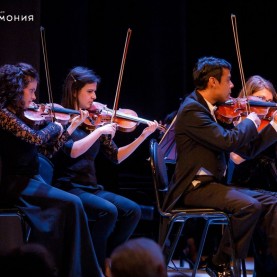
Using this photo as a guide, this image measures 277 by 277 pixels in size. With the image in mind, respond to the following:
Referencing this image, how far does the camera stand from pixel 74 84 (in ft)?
13.3

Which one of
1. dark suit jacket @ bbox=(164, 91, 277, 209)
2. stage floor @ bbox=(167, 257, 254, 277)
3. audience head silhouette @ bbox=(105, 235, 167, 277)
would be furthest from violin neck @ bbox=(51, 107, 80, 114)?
audience head silhouette @ bbox=(105, 235, 167, 277)

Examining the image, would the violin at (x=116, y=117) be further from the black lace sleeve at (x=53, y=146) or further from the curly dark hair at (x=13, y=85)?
the curly dark hair at (x=13, y=85)

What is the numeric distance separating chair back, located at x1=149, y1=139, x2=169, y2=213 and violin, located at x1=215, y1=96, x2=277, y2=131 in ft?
1.46

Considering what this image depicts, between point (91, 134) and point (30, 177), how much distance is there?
544mm

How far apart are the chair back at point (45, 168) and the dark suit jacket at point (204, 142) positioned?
81cm

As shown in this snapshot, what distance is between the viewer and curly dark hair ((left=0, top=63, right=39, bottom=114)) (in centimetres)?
341

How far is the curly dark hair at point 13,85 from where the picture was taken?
11.2 feet

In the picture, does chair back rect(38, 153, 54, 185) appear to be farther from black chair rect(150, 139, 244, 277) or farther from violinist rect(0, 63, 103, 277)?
black chair rect(150, 139, 244, 277)

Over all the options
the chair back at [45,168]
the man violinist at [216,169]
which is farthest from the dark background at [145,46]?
the man violinist at [216,169]

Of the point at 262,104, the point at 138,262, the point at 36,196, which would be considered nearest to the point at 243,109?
the point at 262,104

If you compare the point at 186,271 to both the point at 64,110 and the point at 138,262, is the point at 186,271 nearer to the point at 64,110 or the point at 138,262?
the point at 64,110

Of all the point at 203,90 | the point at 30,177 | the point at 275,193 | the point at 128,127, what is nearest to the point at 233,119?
the point at 203,90

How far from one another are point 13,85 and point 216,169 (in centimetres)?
121

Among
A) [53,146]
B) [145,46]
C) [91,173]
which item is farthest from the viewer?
[145,46]
